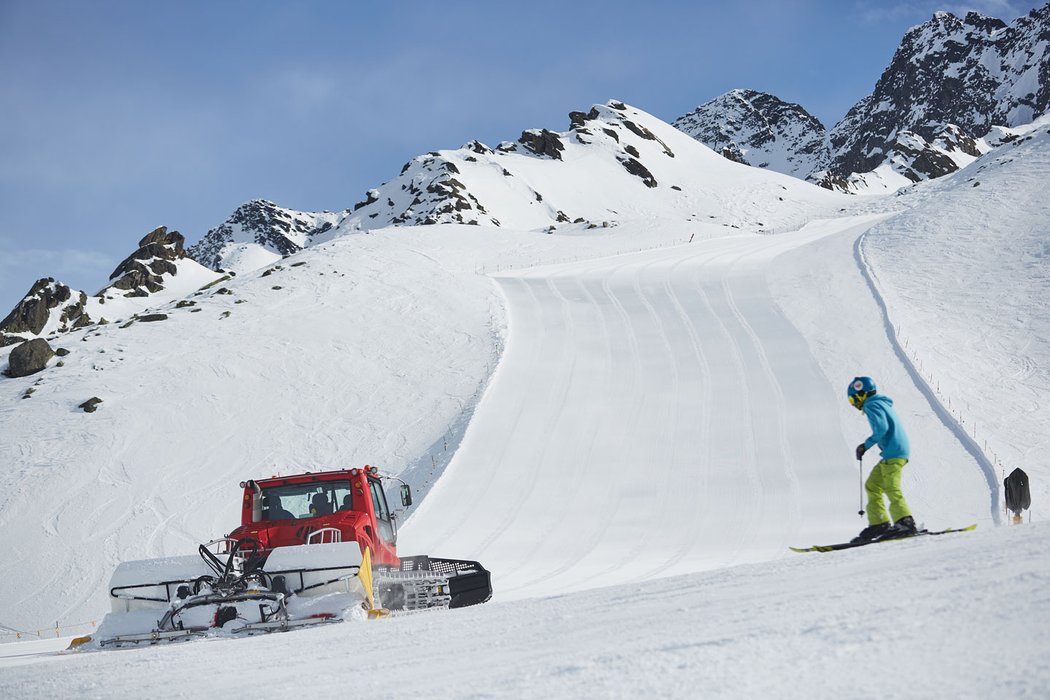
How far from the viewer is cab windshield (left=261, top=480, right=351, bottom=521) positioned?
11219mm

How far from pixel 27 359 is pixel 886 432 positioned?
108 feet

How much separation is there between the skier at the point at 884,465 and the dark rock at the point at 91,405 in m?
25.5

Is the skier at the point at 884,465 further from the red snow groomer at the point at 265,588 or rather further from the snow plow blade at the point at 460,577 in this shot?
the red snow groomer at the point at 265,588

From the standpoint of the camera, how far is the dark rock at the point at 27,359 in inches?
1286

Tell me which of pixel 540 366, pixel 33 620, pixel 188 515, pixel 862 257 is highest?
pixel 862 257

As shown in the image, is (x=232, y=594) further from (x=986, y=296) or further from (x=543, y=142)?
(x=543, y=142)

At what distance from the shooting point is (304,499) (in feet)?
37.2

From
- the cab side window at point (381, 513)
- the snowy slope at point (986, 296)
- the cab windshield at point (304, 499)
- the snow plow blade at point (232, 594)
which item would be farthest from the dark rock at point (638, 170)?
the snow plow blade at point (232, 594)

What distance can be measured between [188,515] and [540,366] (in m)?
12.7

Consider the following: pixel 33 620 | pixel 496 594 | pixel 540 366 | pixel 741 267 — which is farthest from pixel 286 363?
pixel 741 267

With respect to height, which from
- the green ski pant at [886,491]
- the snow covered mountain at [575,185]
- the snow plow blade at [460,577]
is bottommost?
the snow plow blade at [460,577]

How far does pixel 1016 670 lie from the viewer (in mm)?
3732

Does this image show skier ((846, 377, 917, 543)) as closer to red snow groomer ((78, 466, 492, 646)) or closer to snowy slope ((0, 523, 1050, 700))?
snowy slope ((0, 523, 1050, 700))

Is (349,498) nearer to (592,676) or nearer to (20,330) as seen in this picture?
A: (592,676)
